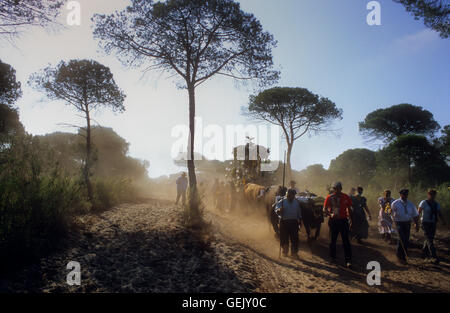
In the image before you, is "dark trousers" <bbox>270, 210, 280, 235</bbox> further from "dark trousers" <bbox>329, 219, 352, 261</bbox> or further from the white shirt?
the white shirt

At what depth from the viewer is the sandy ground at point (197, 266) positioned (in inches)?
157

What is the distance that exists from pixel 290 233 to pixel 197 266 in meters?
2.74

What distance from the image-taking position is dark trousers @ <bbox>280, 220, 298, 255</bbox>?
6551mm

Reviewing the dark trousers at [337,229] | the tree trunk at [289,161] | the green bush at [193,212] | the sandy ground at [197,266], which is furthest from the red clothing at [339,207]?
the tree trunk at [289,161]

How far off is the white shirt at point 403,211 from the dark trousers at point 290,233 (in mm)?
2569

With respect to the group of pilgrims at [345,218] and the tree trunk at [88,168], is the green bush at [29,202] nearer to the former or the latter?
the tree trunk at [88,168]

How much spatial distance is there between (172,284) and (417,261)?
593 cm

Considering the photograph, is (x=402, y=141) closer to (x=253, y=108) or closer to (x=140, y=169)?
(x=253, y=108)

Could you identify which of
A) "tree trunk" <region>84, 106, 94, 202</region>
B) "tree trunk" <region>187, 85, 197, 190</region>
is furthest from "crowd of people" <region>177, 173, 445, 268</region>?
"tree trunk" <region>84, 106, 94, 202</region>

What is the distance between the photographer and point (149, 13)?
32.8 ft

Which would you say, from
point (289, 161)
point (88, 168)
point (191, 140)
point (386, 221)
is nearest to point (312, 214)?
point (386, 221)

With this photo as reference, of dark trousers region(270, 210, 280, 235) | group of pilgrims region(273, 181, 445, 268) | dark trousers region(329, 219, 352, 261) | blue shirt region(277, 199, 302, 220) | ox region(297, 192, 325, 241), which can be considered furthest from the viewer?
dark trousers region(270, 210, 280, 235)

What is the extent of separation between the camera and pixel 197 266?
4988mm

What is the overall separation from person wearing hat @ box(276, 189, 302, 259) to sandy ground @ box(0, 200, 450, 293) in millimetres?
374
